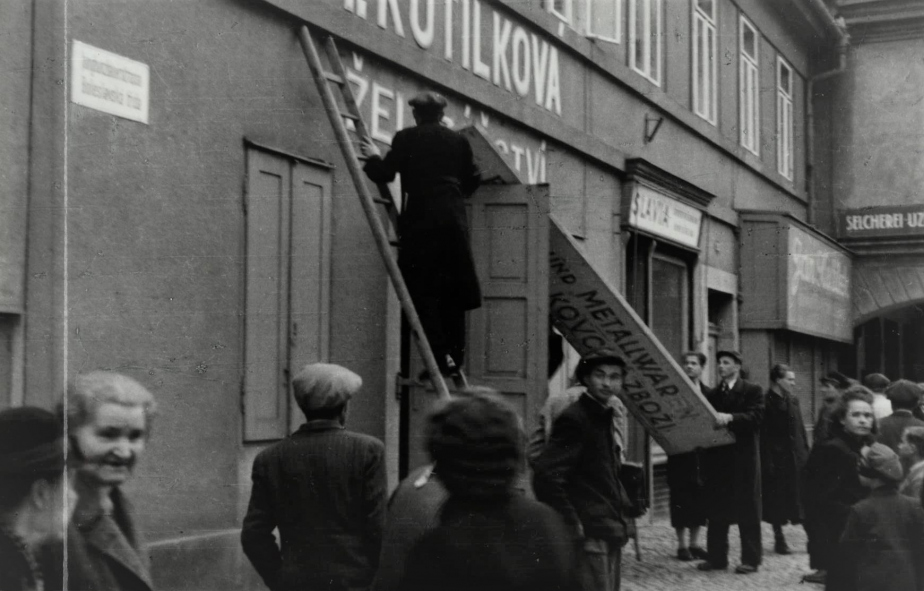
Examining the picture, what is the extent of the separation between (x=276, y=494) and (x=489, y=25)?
599cm

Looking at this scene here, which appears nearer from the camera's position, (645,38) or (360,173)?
(360,173)

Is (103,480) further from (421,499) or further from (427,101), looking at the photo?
(427,101)

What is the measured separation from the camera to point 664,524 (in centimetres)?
1299

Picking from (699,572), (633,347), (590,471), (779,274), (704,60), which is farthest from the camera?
(779,274)

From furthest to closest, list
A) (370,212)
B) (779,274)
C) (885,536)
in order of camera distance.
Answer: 1. (779,274)
2. (370,212)
3. (885,536)

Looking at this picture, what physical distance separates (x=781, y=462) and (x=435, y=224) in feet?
15.1

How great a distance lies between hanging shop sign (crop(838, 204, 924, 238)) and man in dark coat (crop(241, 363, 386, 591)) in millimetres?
15940

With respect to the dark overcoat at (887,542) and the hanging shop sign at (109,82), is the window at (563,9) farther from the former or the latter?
the dark overcoat at (887,542)

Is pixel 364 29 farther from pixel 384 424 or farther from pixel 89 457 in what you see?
pixel 89 457

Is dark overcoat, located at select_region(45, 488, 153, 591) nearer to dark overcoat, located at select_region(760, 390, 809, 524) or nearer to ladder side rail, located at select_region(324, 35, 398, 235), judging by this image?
ladder side rail, located at select_region(324, 35, 398, 235)

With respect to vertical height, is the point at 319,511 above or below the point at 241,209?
below

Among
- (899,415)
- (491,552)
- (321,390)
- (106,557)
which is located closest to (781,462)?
(899,415)

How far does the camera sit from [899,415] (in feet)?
27.6

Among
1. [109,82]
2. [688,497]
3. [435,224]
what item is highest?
[109,82]
